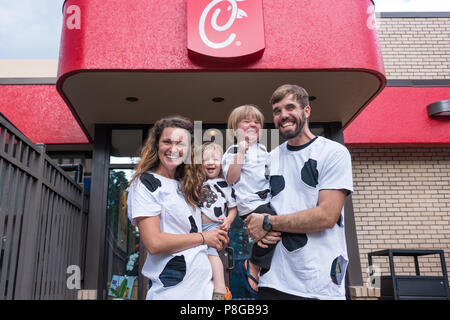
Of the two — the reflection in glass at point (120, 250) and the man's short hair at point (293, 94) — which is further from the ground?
the man's short hair at point (293, 94)

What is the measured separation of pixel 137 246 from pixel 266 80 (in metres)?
3.21

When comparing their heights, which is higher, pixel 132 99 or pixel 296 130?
pixel 132 99

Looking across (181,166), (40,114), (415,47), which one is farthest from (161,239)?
(415,47)

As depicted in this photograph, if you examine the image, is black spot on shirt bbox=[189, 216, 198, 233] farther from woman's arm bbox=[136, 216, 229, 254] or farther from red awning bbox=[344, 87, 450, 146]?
red awning bbox=[344, 87, 450, 146]

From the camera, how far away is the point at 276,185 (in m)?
2.01

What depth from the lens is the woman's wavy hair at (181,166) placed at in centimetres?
201

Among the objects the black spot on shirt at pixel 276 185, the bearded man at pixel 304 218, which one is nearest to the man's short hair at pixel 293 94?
the bearded man at pixel 304 218

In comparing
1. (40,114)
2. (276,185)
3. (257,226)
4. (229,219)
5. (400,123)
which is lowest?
(257,226)

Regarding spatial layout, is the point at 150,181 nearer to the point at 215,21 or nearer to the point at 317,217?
the point at 317,217

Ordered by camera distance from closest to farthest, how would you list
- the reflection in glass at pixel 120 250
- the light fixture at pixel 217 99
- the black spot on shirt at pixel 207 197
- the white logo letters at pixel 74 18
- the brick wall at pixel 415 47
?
1. the black spot on shirt at pixel 207 197
2. the white logo letters at pixel 74 18
3. the light fixture at pixel 217 99
4. the reflection in glass at pixel 120 250
5. the brick wall at pixel 415 47

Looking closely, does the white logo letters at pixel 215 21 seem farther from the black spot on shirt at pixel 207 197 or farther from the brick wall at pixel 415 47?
the brick wall at pixel 415 47

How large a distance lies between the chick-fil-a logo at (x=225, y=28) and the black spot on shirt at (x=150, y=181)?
2.67m

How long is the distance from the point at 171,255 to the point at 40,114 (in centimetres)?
553

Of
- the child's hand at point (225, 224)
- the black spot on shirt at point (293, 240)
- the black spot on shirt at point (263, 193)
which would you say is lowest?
the black spot on shirt at point (293, 240)
